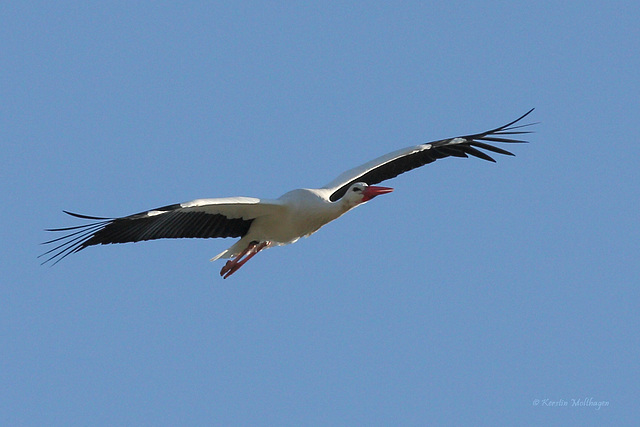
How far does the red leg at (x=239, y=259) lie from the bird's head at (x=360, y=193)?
1.12 m

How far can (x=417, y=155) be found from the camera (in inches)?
506

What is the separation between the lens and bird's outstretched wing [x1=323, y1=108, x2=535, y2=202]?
12.4 metres

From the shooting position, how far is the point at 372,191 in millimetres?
11320

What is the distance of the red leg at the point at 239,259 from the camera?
38.2 ft

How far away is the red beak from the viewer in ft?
37.1

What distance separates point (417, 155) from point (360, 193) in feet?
5.98

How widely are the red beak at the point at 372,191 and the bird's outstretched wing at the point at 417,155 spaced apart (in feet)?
3.01

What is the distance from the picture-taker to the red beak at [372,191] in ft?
37.1

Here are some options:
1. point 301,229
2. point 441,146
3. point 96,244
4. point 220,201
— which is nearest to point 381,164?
point 441,146

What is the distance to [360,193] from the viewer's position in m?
11.3

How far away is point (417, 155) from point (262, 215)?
255cm

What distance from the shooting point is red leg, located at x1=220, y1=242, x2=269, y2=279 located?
11.7m

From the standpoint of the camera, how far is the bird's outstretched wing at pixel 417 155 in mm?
12398

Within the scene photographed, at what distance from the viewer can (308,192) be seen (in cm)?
1123
